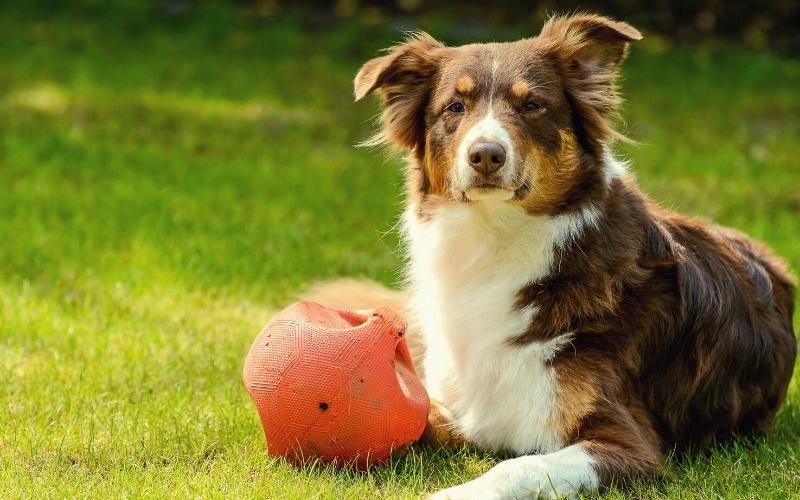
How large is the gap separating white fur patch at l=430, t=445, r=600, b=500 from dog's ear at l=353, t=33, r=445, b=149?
154 cm

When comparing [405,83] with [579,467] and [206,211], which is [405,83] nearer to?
[579,467]

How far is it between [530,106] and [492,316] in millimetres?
853

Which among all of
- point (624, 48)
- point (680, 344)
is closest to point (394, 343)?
point (680, 344)

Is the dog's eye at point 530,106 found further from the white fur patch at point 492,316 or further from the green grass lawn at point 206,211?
the green grass lawn at point 206,211

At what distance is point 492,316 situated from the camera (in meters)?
4.73

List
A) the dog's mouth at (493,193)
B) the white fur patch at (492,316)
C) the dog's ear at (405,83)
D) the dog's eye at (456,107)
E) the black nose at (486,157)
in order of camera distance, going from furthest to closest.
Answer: the dog's ear at (405,83) < the dog's eye at (456,107) < the white fur patch at (492,316) < the dog's mouth at (493,193) < the black nose at (486,157)

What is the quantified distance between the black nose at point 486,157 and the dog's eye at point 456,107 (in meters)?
0.37

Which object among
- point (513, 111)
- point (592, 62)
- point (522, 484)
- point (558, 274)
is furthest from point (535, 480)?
point (592, 62)

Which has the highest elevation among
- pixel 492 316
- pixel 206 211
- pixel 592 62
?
pixel 592 62

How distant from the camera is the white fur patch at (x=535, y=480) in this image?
4156 mm

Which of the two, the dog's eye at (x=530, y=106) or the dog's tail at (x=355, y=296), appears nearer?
the dog's eye at (x=530, y=106)

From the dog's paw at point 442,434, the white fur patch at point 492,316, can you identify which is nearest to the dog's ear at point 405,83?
the white fur patch at point 492,316

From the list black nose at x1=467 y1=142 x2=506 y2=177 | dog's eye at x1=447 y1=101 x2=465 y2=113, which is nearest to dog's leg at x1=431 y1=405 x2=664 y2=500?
black nose at x1=467 y1=142 x2=506 y2=177

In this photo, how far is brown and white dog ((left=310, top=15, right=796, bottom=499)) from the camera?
4539 millimetres
